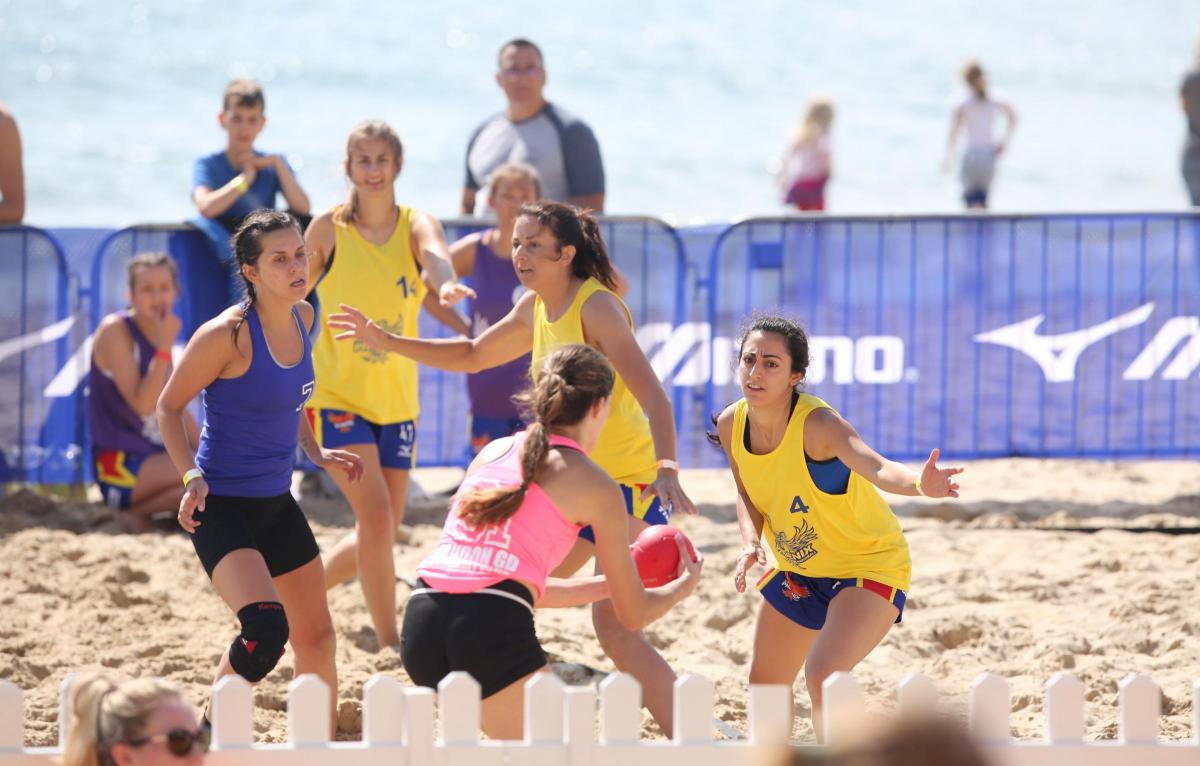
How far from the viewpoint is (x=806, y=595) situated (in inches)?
177

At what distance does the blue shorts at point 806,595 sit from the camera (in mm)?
4438

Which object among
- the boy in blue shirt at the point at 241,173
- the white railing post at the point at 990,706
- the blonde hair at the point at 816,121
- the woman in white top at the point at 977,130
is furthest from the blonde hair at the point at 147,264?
the woman in white top at the point at 977,130

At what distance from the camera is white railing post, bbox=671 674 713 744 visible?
3.27 m

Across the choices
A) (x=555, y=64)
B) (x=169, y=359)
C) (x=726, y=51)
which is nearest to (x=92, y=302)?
(x=169, y=359)

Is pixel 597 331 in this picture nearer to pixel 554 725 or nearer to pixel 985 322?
pixel 554 725

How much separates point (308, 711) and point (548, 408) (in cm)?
97

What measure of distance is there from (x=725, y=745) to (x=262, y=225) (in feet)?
7.30

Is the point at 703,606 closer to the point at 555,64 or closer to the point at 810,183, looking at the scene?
the point at 810,183

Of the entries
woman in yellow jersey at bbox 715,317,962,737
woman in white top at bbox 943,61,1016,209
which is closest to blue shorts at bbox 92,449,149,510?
woman in yellow jersey at bbox 715,317,962,737

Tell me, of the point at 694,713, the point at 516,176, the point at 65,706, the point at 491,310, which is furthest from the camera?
the point at 491,310

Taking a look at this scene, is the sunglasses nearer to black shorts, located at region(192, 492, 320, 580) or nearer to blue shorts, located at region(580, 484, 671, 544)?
black shorts, located at region(192, 492, 320, 580)

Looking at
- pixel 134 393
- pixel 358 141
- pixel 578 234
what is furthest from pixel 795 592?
pixel 134 393

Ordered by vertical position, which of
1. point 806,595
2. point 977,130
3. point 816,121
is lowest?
point 806,595

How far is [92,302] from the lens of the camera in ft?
26.1
